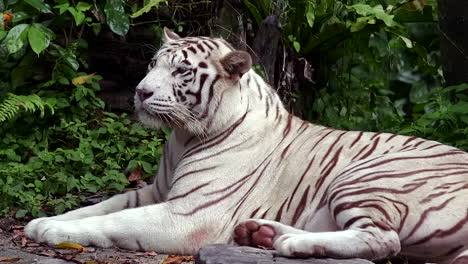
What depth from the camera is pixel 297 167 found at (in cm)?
496

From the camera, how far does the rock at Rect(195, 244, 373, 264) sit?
12.7 ft

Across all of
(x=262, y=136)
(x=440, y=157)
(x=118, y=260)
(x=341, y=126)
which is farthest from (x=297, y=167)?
(x=341, y=126)

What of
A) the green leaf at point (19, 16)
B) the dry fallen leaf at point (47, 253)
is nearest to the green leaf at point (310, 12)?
the green leaf at point (19, 16)

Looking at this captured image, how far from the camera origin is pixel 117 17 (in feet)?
22.2

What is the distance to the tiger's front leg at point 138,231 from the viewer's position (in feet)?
15.5

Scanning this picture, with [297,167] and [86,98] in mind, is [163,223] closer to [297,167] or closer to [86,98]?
[297,167]

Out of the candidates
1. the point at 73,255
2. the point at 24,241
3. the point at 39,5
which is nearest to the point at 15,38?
the point at 39,5

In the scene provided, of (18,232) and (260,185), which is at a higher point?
(260,185)

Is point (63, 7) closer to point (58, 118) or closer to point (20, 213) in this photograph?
point (58, 118)

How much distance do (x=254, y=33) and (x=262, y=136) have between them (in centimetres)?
223

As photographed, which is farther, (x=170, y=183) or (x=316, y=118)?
(x=316, y=118)

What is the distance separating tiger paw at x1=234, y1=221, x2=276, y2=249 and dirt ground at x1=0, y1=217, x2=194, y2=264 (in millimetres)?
348

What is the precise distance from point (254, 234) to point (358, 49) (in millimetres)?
3612

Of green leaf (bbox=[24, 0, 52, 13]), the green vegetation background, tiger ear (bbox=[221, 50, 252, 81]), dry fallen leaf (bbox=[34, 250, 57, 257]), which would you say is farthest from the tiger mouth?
green leaf (bbox=[24, 0, 52, 13])
